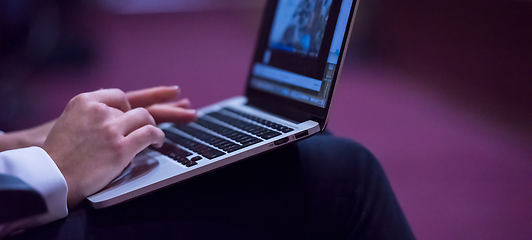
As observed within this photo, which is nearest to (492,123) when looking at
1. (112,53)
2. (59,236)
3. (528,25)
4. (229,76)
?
(528,25)

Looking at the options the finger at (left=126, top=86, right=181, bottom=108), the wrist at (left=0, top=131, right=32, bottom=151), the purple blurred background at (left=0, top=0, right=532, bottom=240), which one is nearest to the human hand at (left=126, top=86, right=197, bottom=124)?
the finger at (left=126, top=86, right=181, bottom=108)

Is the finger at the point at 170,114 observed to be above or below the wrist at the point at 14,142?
above

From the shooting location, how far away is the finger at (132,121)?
586mm

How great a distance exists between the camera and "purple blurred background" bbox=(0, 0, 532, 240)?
4.37ft

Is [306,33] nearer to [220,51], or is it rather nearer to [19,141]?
[19,141]

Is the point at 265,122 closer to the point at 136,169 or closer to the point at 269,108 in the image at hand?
the point at 269,108

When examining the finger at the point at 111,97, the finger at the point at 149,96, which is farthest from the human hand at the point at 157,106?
the finger at the point at 111,97

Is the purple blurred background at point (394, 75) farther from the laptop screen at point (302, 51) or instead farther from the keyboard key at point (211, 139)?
the laptop screen at point (302, 51)

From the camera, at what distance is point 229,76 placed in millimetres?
2723

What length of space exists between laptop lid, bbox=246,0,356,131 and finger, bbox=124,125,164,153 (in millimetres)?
282

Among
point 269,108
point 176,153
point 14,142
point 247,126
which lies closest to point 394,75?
point 269,108

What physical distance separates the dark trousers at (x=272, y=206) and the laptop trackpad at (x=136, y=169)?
0.04 metres

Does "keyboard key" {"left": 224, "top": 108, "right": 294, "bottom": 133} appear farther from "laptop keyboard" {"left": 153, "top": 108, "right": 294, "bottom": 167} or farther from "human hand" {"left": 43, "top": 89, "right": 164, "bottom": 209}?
"human hand" {"left": 43, "top": 89, "right": 164, "bottom": 209}

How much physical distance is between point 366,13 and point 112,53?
2.05 metres
